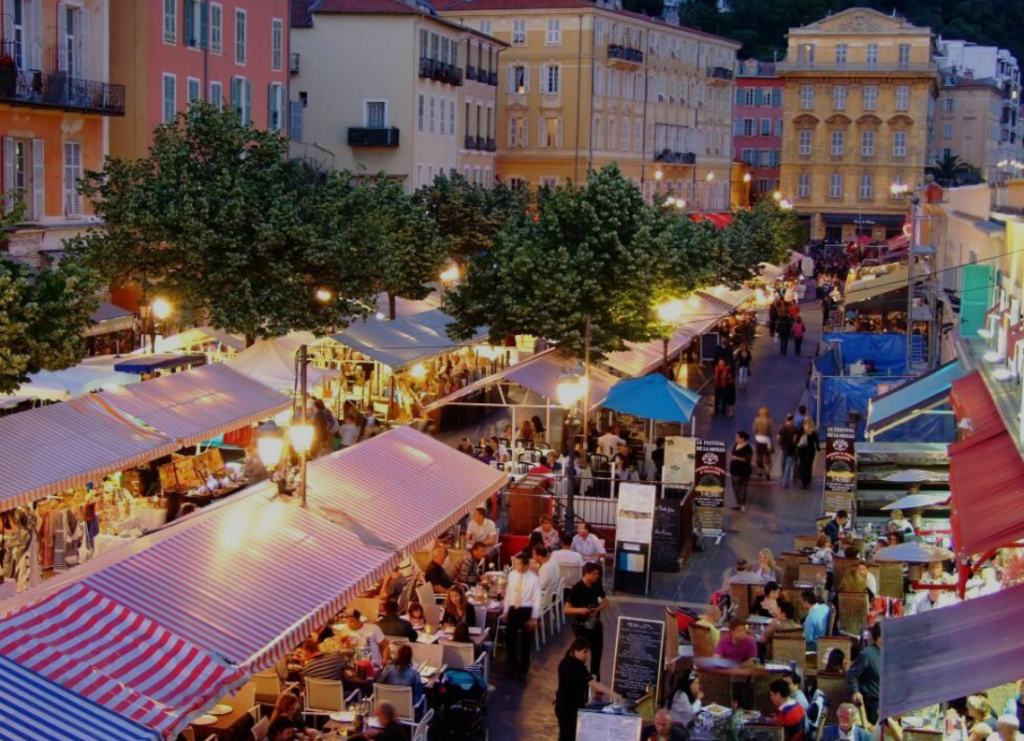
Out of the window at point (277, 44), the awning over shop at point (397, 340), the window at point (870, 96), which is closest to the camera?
the awning over shop at point (397, 340)

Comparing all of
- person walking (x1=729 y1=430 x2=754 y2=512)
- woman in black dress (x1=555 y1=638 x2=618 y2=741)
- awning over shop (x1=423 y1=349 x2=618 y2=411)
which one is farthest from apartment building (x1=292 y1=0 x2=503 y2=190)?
woman in black dress (x1=555 y1=638 x2=618 y2=741)

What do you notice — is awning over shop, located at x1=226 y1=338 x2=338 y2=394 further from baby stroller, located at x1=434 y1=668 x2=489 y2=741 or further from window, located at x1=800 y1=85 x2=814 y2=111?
window, located at x1=800 y1=85 x2=814 y2=111

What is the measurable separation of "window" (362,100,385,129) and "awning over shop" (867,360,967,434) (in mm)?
36156

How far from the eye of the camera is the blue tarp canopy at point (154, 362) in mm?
28047

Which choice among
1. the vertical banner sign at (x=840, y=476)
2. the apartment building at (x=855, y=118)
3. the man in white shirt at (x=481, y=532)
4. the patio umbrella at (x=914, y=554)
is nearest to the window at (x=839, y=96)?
the apartment building at (x=855, y=118)

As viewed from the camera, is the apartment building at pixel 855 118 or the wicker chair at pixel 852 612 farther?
the apartment building at pixel 855 118

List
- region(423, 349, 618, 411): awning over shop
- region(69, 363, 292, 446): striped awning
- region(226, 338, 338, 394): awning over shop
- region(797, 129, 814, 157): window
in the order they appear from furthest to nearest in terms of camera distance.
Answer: region(797, 129, 814, 157): window
region(226, 338, 338, 394): awning over shop
region(423, 349, 618, 411): awning over shop
region(69, 363, 292, 446): striped awning

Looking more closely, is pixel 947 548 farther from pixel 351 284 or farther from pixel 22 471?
pixel 351 284

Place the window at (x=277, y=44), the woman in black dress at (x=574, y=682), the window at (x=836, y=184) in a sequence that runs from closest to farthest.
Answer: the woman in black dress at (x=574, y=682) < the window at (x=277, y=44) < the window at (x=836, y=184)

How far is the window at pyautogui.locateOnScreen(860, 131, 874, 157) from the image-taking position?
4309 inches

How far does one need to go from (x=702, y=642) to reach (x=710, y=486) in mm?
8961

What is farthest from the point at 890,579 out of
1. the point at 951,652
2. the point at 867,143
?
the point at 867,143

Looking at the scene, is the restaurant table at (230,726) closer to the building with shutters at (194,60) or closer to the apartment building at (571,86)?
the building with shutters at (194,60)

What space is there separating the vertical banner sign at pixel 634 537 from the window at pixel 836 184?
91514 mm
